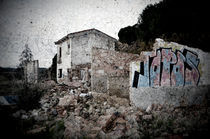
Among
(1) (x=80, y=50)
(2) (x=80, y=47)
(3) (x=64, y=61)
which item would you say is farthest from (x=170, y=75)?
(3) (x=64, y=61)

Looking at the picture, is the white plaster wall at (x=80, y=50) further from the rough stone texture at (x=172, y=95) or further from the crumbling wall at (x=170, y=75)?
the rough stone texture at (x=172, y=95)

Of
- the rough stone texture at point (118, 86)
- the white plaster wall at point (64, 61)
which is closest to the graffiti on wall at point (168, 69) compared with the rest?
the rough stone texture at point (118, 86)

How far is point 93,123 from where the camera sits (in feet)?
12.0

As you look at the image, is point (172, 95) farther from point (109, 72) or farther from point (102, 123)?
point (109, 72)

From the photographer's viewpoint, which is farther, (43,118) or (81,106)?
(81,106)

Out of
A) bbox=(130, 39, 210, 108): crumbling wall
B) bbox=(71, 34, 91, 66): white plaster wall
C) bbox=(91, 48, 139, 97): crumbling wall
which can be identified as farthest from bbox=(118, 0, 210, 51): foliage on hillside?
bbox=(71, 34, 91, 66): white plaster wall

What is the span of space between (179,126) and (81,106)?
11.9ft

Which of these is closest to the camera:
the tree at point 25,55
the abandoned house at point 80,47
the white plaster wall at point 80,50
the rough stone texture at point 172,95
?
the rough stone texture at point 172,95

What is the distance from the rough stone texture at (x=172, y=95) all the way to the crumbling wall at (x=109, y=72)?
61.4 inches

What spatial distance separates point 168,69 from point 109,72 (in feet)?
10.4

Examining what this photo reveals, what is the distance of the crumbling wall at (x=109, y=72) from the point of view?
6.06 meters

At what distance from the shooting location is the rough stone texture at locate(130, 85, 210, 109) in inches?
178

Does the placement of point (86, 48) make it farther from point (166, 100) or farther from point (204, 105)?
point (204, 105)

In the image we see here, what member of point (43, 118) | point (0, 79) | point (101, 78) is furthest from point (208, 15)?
point (0, 79)
